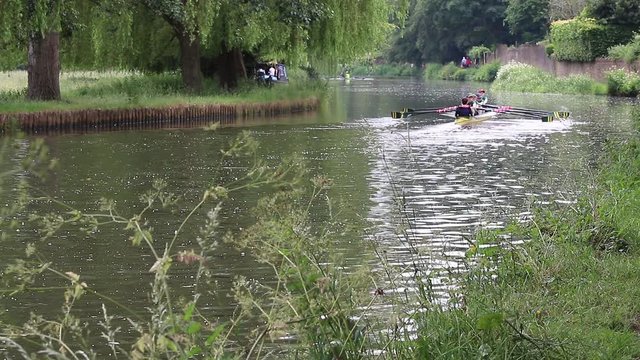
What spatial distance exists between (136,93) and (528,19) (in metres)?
56.2

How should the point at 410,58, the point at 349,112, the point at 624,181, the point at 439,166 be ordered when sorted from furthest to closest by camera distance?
1. the point at 410,58
2. the point at 349,112
3. the point at 439,166
4. the point at 624,181

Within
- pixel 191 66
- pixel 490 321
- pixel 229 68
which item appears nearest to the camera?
pixel 490 321

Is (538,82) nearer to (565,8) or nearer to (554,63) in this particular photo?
(554,63)

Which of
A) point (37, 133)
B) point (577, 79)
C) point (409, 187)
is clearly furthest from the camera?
point (577, 79)

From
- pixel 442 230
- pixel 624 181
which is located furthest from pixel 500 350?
pixel 624 181

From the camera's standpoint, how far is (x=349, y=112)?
38188 millimetres

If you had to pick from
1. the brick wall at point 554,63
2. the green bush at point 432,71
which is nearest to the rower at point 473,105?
the brick wall at point 554,63

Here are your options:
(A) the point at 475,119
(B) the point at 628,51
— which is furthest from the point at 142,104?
(B) the point at 628,51

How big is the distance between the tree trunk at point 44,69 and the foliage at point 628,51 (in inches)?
1250

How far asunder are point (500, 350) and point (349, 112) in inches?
1256

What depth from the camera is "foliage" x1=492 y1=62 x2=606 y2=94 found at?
54.9 meters

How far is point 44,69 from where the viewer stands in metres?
30.5

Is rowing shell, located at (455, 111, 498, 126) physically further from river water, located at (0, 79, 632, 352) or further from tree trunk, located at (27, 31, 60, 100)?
tree trunk, located at (27, 31, 60, 100)

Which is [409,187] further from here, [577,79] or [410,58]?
[410,58]
